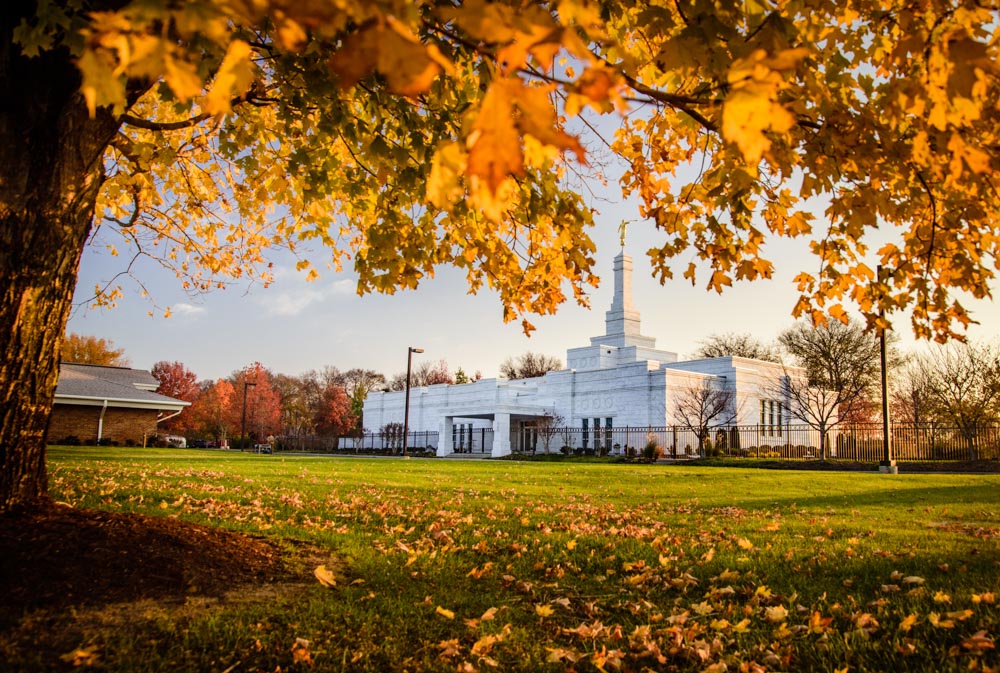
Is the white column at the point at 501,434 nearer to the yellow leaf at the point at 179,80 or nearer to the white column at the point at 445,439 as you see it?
the white column at the point at 445,439

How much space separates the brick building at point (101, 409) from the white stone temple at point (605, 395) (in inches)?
858

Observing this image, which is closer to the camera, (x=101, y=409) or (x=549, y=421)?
(x=101, y=409)

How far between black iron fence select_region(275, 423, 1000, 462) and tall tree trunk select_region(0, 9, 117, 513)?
26749 millimetres

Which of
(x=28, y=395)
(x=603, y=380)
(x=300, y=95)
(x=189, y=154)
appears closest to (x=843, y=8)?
(x=300, y=95)

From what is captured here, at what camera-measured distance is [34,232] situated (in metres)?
4.54

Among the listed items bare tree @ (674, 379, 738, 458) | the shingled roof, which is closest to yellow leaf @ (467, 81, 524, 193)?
the shingled roof

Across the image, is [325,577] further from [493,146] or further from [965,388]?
[965,388]

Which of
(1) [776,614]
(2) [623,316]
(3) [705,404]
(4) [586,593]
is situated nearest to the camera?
(1) [776,614]

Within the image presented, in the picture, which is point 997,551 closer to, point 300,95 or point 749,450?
point 300,95

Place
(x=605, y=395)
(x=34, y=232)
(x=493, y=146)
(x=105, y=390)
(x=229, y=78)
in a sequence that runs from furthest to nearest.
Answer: (x=605, y=395) < (x=105, y=390) < (x=34, y=232) < (x=229, y=78) < (x=493, y=146)

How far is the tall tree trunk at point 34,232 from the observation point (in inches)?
176

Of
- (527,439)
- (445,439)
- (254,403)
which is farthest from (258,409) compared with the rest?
(527,439)

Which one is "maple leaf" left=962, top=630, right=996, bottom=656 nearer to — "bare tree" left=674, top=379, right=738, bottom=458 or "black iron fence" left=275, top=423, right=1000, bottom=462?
"black iron fence" left=275, top=423, right=1000, bottom=462

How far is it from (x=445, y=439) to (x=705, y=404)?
21.2 m
